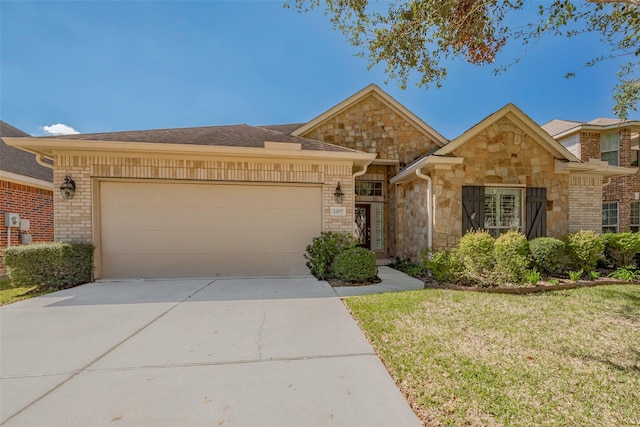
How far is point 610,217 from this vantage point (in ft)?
36.6

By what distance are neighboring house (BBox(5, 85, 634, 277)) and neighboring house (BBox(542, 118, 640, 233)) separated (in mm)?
3689

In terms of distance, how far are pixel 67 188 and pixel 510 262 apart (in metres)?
10.1

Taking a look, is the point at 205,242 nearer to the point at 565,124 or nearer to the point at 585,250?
the point at 585,250

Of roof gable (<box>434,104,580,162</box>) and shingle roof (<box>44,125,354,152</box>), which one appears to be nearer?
shingle roof (<box>44,125,354,152</box>)

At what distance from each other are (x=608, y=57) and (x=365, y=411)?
7941 millimetres

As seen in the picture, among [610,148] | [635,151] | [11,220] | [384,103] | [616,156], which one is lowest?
[11,220]

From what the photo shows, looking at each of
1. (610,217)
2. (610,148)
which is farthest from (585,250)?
(610,148)

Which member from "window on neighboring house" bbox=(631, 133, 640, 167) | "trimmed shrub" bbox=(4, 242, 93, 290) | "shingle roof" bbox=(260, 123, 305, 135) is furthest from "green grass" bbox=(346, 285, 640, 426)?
"window on neighboring house" bbox=(631, 133, 640, 167)

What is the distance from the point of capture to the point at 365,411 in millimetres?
2047

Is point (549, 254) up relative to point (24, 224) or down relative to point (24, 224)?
down

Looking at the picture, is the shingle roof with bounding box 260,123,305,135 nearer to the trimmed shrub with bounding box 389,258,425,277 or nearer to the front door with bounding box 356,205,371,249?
the front door with bounding box 356,205,371,249

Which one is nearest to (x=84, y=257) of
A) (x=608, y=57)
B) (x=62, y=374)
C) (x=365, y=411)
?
(x=62, y=374)

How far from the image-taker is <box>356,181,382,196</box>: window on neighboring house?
9.77m

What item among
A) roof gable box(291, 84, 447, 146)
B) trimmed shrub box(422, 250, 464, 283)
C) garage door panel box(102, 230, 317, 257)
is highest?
roof gable box(291, 84, 447, 146)
